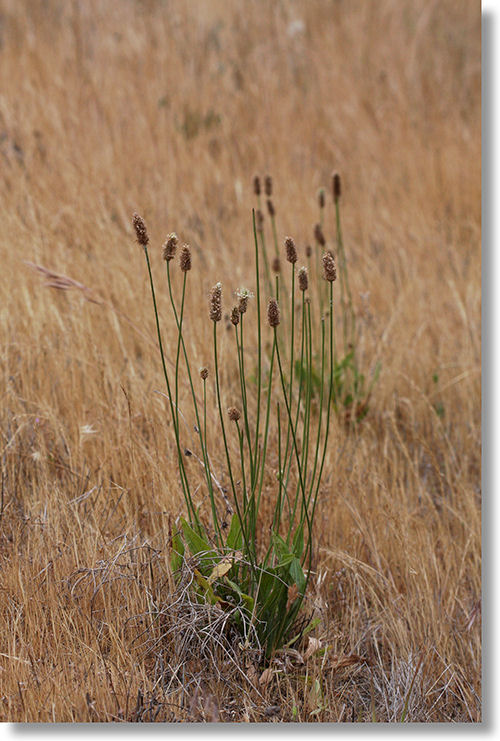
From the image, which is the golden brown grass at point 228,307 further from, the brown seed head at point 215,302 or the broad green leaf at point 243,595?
the brown seed head at point 215,302

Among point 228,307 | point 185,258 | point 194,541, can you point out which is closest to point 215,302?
point 185,258

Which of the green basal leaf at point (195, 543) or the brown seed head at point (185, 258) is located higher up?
the brown seed head at point (185, 258)

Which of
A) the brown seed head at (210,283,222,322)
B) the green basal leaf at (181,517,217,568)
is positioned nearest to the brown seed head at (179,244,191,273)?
the brown seed head at (210,283,222,322)

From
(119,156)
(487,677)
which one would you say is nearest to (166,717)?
(487,677)

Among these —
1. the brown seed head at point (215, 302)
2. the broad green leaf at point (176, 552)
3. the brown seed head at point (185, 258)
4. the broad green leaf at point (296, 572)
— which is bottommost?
the broad green leaf at point (296, 572)

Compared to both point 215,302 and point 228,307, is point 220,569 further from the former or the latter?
point 228,307

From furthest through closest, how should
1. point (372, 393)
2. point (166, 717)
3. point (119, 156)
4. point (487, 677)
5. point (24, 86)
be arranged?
point (24, 86)
point (119, 156)
point (372, 393)
point (487, 677)
point (166, 717)

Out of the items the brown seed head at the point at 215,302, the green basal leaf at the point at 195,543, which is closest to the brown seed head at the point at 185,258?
the brown seed head at the point at 215,302

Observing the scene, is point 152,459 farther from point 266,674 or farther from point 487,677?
point 487,677

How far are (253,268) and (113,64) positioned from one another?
1552 millimetres

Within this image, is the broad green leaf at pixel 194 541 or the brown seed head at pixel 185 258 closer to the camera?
the brown seed head at pixel 185 258

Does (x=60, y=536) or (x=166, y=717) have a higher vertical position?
(x=60, y=536)

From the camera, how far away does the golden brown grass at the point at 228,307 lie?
141 centimetres

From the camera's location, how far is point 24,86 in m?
3.36
